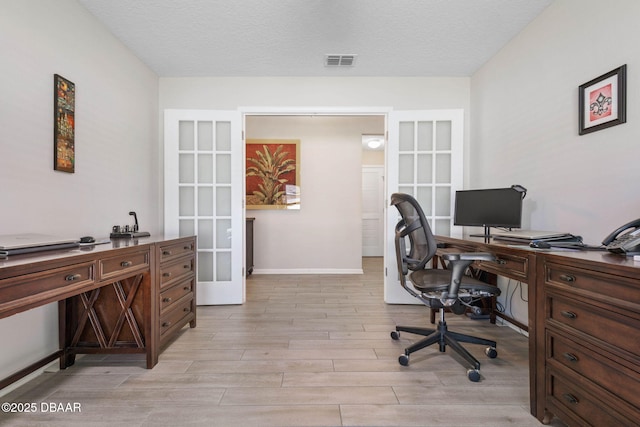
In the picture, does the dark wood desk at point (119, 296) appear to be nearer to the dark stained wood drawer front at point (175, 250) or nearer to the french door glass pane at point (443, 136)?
the dark stained wood drawer front at point (175, 250)

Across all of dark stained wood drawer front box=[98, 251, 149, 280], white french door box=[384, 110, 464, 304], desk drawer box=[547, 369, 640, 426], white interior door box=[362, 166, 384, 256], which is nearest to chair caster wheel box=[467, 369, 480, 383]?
desk drawer box=[547, 369, 640, 426]

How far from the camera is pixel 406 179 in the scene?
139 inches

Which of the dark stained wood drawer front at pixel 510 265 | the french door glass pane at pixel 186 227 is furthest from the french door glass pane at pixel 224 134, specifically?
the dark stained wood drawer front at pixel 510 265

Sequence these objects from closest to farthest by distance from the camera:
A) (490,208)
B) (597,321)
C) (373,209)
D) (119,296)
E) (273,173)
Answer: (597,321) < (119,296) < (490,208) < (273,173) < (373,209)

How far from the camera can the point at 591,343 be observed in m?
1.29

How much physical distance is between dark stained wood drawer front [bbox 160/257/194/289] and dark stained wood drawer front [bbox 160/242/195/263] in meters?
0.06

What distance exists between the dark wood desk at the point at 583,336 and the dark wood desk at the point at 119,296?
2192 mm

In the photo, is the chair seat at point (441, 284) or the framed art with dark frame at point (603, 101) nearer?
the framed art with dark frame at point (603, 101)

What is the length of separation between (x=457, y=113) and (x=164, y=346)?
354 cm

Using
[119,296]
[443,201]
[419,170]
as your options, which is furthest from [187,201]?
[443,201]

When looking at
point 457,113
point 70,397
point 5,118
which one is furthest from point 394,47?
point 70,397

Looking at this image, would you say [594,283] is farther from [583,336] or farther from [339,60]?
[339,60]

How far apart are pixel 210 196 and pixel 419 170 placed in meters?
2.35

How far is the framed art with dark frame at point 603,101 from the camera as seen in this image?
180 cm
